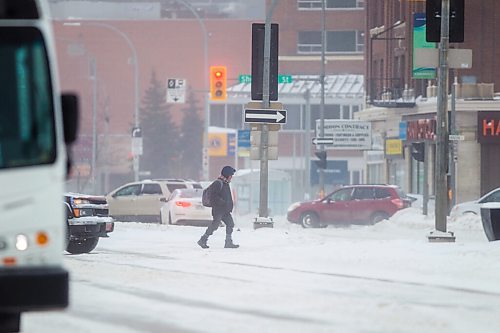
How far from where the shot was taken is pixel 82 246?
83.7 ft

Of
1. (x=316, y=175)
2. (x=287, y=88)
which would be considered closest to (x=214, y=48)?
(x=287, y=88)

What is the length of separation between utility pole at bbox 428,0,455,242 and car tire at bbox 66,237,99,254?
7.08 metres

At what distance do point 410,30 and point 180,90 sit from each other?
11.3m

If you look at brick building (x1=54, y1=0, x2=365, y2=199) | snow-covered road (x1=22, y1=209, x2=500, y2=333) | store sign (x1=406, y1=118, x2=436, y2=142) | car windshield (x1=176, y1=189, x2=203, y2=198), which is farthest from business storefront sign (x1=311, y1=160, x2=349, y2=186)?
snow-covered road (x1=22, y1=209, x2=500, y2=333)

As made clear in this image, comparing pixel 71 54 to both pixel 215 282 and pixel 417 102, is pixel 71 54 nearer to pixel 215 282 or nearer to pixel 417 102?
pixel 417 102

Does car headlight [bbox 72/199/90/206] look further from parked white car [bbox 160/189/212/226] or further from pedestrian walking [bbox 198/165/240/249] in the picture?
parked white car [bbox 160/189/212/226]

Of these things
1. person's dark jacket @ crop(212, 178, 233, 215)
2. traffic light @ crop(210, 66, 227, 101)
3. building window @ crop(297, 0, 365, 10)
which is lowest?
person's dark jacket @ crop(212, 178, 233, 215)

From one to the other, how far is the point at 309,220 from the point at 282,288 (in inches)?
1178

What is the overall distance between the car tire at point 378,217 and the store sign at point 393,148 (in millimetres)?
16173

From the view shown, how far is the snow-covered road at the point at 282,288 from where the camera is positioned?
13727 millimetres

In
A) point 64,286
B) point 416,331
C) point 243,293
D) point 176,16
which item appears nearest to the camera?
point 64,286

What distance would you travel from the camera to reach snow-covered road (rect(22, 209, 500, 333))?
45.0 feet

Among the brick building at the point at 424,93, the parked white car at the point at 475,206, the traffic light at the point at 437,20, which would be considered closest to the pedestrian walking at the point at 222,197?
the traffic light at the point at 437,20

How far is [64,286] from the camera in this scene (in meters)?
→ 10.9
